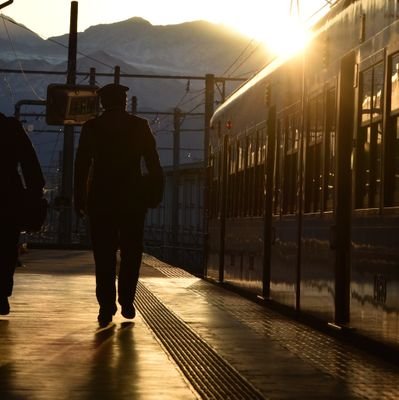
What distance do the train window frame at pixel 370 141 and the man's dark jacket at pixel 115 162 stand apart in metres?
1.60

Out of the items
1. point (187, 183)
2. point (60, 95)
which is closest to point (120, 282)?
point (60, 95)

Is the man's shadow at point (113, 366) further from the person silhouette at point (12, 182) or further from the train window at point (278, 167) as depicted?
the train window at point (278, 167)

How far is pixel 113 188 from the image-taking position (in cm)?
1021

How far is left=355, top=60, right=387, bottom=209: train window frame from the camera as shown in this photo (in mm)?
8812

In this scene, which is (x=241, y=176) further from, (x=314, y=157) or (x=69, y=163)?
(x=69, y=163)

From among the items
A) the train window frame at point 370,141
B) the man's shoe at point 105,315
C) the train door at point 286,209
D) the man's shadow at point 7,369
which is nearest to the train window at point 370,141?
the train window frame at point 370,141

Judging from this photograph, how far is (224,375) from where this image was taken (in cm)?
743

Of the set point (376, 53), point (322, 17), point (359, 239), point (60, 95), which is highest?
point (60, 95)

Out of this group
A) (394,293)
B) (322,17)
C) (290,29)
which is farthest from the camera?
(290,29)

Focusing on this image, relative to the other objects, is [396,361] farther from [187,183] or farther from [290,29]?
[187,183]

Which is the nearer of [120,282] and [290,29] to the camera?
[120,282]

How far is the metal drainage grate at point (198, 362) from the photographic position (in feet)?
21.9

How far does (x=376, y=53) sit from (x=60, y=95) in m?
34.4

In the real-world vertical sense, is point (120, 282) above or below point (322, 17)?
below
